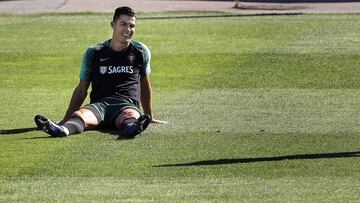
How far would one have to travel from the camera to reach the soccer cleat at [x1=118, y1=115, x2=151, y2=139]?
14.0 meters

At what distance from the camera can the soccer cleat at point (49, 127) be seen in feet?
45.6

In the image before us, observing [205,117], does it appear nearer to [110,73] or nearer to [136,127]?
[110,73]

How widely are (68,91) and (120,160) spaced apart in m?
5.79

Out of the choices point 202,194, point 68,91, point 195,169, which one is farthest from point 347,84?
point 202,194

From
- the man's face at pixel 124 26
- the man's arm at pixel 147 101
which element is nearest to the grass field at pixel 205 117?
the man's arm at pixel 147 101

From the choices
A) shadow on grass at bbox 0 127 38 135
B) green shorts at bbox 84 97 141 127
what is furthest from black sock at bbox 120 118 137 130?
shadow on grass at bbox 0 127 38 135

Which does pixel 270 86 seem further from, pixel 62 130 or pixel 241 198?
pixel 241 198

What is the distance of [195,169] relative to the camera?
12.2 meters

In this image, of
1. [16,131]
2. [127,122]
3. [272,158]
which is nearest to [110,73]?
[127,122]

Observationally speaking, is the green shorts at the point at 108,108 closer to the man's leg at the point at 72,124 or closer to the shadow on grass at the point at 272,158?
the man's leg at the point at 72,124

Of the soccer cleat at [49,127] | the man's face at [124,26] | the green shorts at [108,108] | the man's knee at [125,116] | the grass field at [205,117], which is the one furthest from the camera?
the man's face at [124,26]

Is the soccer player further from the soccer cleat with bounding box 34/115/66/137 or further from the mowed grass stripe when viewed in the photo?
the mowed grass stripe

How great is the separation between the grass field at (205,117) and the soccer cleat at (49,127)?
0.14 metres

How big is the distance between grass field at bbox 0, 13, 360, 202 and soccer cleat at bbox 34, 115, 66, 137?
0.14m
